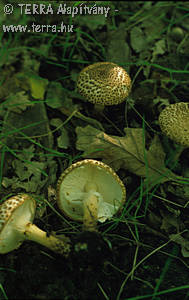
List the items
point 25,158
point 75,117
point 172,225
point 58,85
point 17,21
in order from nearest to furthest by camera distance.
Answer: point 172,225 < point 25,158 < point 75,117 < point 58,85 < point 17,21

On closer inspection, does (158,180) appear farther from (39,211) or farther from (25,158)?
(25,158)

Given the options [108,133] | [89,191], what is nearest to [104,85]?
[108,133]

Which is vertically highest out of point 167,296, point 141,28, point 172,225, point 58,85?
point 141,28

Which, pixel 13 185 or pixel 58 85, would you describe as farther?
pixel 58 85

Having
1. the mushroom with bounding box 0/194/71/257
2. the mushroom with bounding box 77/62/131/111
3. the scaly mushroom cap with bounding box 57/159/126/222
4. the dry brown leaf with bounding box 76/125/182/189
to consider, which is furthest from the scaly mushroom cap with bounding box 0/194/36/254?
the mushroom with bounding box 77/62/131/111

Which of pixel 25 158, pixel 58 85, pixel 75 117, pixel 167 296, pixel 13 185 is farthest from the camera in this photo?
pixel 58 85

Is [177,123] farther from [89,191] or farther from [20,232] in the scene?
[20,232]

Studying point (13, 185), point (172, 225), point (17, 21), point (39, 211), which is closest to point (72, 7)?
point (17, 21)
